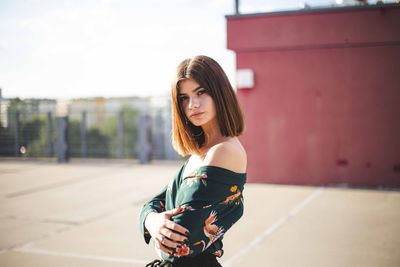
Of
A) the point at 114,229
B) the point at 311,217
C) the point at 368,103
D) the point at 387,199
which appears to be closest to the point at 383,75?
the point at 368,103

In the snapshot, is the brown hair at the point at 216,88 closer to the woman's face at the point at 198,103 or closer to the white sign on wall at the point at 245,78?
the woman's face at the point at 198,103

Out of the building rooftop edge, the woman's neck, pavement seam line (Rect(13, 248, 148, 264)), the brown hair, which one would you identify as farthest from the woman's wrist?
the building rooftop edge

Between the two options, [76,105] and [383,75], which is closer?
[383,75]

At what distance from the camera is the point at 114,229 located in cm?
536

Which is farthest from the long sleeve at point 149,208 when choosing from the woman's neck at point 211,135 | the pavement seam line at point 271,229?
the pavement seam line at point 271,229

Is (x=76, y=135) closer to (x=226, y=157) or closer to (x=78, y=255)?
(x=78, y=255)

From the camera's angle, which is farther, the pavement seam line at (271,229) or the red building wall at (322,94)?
the red building wall at (322,94)

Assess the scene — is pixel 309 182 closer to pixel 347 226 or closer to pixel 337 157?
pixel 337 157

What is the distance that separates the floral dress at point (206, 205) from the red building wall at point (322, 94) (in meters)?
6.89

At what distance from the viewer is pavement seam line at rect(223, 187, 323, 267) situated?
415cm

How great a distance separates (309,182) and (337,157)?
2.41 feet

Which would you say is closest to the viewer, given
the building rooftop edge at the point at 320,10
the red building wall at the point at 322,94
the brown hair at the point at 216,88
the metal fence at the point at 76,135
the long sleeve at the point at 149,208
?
the brown hair at the point at 216,88

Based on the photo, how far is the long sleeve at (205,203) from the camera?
4.78 ft

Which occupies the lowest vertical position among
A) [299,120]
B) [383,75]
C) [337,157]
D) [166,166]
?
[166,166]
